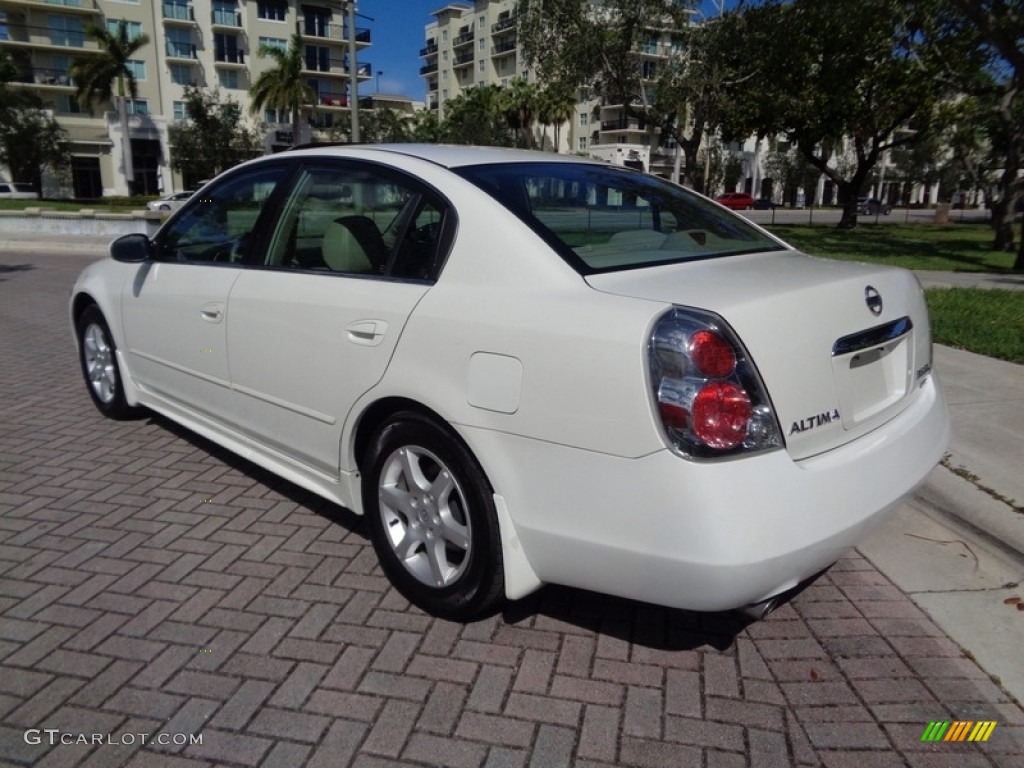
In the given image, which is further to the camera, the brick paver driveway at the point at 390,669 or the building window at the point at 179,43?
the building window at the point at 179,43

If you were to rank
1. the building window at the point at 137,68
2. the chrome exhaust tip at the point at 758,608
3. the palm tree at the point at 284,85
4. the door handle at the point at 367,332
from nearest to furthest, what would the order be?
the chrome exhaust tip at the point at 758,608, the door handle at the point at 367,332, the palm tree at the point at 284,85, the building window at the point at 137,68

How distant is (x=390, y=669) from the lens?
9.07 feet

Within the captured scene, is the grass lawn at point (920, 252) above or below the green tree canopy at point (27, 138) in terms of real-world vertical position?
below

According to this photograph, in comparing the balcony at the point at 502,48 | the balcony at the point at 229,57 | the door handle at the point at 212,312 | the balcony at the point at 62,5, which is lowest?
the door handle at the point at 212,312

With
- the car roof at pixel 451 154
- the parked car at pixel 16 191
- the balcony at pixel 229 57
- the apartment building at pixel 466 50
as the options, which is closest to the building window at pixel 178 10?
the balcony at pixel 229 57

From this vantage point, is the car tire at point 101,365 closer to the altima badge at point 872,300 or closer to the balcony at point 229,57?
the altima badge at point 872,300

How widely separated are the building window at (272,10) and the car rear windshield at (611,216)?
67375 millimetres

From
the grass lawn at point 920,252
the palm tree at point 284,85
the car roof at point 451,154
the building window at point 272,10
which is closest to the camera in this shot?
the car roof at point 451,154

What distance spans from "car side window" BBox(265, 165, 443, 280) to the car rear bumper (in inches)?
33.7

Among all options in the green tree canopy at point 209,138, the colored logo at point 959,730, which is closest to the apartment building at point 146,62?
the green tree canopy at point 209,138

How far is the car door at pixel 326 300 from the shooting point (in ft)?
10.1

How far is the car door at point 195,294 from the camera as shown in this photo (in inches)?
156

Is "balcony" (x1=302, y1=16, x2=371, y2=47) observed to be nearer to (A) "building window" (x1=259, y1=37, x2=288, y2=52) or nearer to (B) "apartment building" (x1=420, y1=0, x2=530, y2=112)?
(A) "building window" (x1=259, y1=37, x2=288, y2=52)

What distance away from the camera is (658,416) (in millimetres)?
2307
